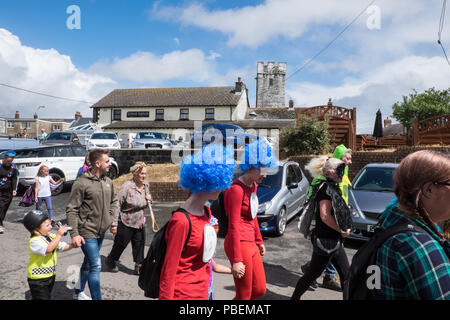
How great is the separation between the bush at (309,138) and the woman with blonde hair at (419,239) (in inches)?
486

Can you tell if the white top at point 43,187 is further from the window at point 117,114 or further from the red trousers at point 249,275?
the window at point 117,114

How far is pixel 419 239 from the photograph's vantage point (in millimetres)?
1178

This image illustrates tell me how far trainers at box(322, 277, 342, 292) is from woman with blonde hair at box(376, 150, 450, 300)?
10.4 ft

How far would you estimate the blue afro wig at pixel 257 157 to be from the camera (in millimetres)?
3039

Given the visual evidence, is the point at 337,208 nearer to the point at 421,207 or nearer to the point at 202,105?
the point at 421,207

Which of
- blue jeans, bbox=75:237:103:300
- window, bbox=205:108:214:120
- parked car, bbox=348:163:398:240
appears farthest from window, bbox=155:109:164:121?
blue jeans, bbox=75:237:103:300

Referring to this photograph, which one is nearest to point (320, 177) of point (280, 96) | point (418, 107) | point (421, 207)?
point (421, 207)

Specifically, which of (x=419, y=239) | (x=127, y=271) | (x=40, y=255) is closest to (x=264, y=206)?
(x=127, y=271)

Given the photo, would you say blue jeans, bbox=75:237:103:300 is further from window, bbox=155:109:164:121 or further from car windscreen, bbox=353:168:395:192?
window, bbox=155:109:164:121

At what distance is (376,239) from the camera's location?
4.23 ft

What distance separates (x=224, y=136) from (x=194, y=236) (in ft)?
44.9

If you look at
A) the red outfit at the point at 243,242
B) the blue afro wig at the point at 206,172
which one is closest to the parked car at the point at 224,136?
the red outfit at the point at 243,242

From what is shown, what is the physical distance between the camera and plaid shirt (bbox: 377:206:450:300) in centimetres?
114

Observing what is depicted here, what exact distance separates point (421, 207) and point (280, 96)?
188ft
